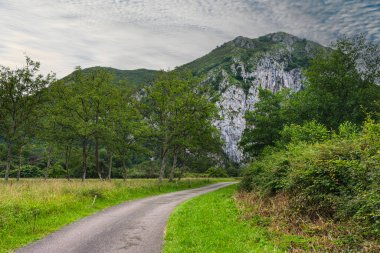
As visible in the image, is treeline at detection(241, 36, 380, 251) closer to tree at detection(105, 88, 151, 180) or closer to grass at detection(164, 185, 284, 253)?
grass at detection(164, 185, 284, 253)

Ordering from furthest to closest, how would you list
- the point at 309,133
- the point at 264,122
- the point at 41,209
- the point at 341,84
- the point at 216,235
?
1. the point at 264,122
2. the point at 341,84
3. the point at 309,133
4. the point at 41,209
5. the point at 216,235

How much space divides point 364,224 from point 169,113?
43.0 m

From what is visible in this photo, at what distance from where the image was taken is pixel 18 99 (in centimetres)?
3750

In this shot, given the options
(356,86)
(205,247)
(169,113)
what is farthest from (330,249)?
(169,113)

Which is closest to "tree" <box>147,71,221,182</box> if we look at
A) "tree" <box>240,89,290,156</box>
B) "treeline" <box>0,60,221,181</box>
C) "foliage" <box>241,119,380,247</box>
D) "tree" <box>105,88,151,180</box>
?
"treeline" <box>0,60,221,181</box>

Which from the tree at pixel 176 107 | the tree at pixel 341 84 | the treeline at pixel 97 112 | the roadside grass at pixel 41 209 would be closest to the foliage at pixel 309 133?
the tree at pixel 341 84

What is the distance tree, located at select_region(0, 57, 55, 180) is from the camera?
3622cm

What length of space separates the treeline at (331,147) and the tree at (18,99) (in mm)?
27498

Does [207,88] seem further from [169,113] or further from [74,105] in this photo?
[74,105]

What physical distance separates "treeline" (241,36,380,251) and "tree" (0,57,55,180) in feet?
90.2

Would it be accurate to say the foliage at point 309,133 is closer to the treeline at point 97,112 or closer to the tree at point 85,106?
the treeline at point 97,112

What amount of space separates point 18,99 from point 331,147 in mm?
36557

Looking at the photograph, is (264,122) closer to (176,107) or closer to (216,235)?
(176,107)

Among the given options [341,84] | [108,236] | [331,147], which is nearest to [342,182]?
[331,147]
